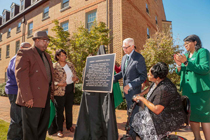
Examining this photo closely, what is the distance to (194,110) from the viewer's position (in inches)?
115

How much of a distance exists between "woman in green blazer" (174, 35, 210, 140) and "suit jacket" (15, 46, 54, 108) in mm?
2779

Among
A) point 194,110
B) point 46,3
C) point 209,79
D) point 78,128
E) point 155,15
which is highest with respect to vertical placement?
point 46,3

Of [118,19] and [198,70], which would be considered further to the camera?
[118,19]

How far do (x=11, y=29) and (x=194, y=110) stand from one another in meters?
26.8


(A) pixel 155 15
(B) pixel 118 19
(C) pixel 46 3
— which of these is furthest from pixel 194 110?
(C) pixel 46 3

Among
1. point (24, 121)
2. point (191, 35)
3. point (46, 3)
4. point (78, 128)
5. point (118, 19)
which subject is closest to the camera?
point (24, 121)

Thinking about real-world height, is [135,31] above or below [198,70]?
above

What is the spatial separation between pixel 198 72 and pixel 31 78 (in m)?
3.23

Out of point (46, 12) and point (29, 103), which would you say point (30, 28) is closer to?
point (46, 12)

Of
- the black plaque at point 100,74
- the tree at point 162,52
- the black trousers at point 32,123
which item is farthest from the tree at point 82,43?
the black trousers at point 32,123

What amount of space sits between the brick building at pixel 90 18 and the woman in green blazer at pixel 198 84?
7.05m

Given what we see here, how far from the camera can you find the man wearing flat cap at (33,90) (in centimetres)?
267

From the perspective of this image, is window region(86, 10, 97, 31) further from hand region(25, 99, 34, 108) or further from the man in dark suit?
hand region(25, 99, 34, 108)

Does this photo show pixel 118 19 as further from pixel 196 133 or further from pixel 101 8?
pixel 196 133
